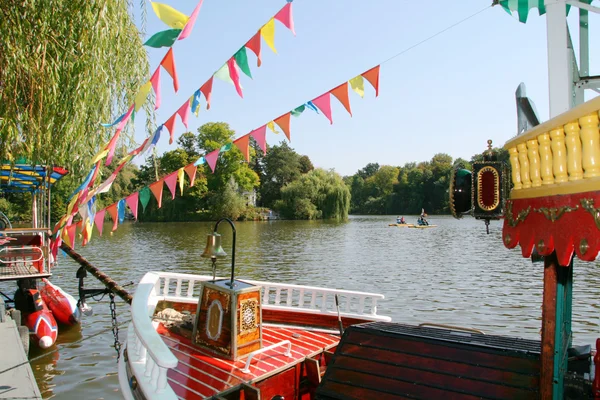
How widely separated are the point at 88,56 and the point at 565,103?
22.8ft

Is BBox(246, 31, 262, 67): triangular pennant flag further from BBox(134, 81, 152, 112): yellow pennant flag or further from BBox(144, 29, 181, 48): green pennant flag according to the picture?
BBox(134, 81, 152, 112): yellow pennant flag

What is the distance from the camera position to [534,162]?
2.76 metres

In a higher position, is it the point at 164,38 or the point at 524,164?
the point at 164,38

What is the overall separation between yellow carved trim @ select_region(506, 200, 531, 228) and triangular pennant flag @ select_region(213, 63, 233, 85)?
3.52 meters

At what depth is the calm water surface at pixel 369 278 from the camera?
9664mm

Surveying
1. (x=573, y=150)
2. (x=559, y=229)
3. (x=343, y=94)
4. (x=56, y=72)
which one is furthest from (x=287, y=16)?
(x=56, y=72)

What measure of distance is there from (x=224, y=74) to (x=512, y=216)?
3.65 metres

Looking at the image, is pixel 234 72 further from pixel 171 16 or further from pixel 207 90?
pixel 171 16

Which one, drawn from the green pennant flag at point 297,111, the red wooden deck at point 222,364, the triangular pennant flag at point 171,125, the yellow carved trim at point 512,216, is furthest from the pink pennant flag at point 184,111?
the yellow carved trim at point 512,216

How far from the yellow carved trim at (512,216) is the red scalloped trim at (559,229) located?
2 centimetres

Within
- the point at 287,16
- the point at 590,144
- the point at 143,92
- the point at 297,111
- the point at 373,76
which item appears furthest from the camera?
the point at 297,111

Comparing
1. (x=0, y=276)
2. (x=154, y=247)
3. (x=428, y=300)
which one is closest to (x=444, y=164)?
(x=154, y=247)

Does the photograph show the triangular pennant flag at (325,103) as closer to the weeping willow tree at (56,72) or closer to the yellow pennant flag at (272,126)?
the yellow pennant flag at (272,126)

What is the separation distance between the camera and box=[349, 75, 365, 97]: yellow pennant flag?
575 centimetres
